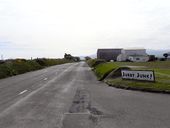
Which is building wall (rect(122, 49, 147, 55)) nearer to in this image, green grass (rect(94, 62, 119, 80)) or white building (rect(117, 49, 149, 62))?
white building (rect(117, 49, 149, 62))

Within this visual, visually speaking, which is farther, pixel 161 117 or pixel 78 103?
pixel 78 103

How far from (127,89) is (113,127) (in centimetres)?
1169

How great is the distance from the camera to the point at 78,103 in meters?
13.9

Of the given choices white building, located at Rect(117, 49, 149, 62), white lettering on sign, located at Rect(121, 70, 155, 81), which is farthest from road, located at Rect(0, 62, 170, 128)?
white building, located at Rect(117, 49, 149, 62)

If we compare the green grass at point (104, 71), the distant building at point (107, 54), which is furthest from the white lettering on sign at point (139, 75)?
the distant building at point (107, 54)

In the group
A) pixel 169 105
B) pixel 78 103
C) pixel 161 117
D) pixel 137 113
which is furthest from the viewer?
pixel 78 103

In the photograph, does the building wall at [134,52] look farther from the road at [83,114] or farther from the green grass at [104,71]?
the road at [83,114]

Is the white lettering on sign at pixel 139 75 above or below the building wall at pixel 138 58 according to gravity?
below

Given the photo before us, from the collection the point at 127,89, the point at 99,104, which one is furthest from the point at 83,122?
the point at 127,89

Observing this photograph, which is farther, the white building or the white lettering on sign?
the white building

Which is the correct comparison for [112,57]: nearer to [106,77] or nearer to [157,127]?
[106,77]

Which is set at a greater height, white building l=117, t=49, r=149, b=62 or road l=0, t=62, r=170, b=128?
white building l=117, t=49, r=149, b=62

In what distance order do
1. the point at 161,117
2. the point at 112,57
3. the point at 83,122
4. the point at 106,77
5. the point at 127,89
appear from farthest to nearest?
1. the point at 112,57
2. the point at 106,77
3. the point at 127,89
4. the point at 161,117
5. the point at 83,122

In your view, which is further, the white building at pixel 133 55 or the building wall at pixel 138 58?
the white building at pixel 133 55
